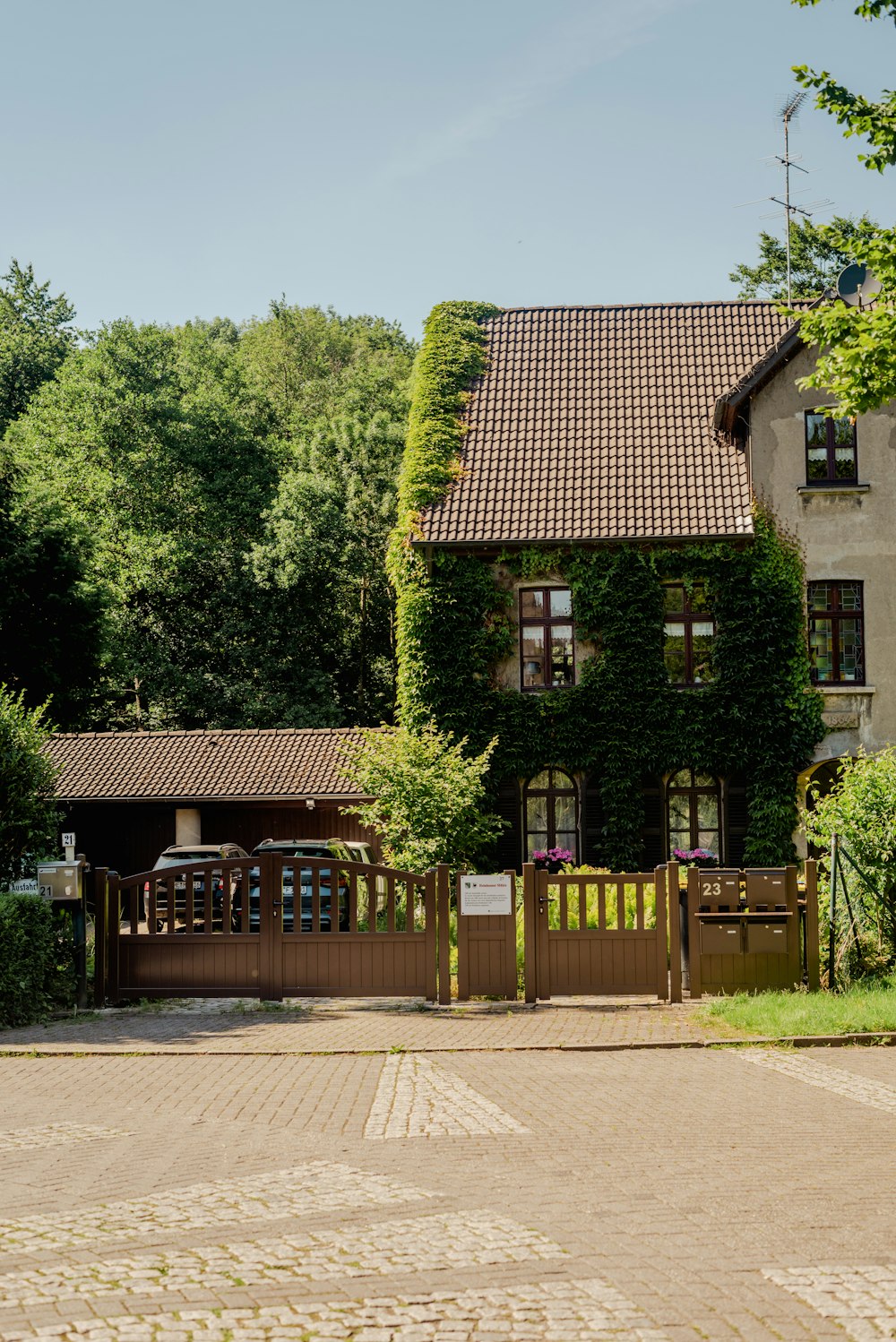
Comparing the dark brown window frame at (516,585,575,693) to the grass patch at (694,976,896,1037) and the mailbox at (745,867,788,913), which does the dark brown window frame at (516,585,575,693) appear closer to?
the mailbox at (745,867,788,913)

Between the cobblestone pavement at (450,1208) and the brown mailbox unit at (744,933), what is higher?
the brown mailbox unit at (744,933)

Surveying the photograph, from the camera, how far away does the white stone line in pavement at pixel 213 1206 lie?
6625mm

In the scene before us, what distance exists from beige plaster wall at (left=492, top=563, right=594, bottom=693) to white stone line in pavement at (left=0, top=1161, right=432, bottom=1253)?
64.2 ft

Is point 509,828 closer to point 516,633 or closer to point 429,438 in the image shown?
point 516,633

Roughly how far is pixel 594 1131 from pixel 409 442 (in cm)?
2177

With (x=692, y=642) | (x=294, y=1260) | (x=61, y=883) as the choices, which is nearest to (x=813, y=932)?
(x=61, y=883)

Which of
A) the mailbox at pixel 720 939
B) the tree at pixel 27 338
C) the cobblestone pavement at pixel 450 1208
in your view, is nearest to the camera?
the cobblestone pavement at pixel 450 1208

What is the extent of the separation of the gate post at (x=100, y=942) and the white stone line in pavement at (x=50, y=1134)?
6.35 metres

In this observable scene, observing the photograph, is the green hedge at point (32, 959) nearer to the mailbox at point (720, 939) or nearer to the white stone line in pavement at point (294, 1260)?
the mailbox at point (720, 939)

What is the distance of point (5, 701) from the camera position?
55.1ft

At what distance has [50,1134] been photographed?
916 centimetres

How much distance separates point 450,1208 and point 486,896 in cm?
851

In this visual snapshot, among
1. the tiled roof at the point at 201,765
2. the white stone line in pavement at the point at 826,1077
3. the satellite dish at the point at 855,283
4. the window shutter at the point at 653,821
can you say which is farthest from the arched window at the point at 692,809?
the white stone line in pavement at the point at 826,1077

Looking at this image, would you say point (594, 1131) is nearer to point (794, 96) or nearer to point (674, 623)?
point (674, 623)
